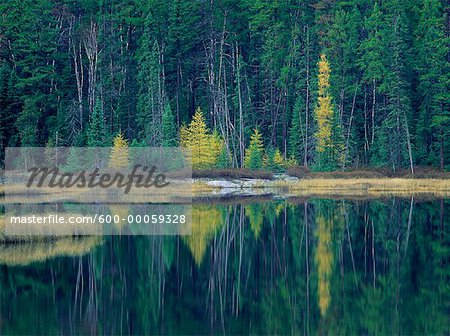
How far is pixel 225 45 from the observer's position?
244 ft

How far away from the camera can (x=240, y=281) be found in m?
24.5

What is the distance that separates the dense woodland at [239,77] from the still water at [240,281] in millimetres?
26526

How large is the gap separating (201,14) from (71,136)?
18.7 m

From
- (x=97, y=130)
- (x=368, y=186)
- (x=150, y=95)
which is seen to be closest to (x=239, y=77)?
(x=150, y=95)

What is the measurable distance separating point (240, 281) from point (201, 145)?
3715 centimetres

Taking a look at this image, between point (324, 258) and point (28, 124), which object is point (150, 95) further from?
point (324, 258)

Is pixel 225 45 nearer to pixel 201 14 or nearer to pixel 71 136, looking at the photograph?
pixel 201 14

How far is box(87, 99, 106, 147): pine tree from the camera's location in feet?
191

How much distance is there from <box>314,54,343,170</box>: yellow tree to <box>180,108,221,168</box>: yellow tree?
7.60 meters

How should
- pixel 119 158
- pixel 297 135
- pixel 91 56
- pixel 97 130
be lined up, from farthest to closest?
pixel 91 56 → pixel 297 135 → pixel 97 130 → pixel 119 158

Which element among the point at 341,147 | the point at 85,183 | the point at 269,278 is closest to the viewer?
the point at 269,278

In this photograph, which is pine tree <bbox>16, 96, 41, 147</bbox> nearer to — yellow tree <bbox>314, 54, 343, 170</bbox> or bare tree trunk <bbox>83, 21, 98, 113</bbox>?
bare tree trunk <bbox>83, 21, 98, 113</bbox>

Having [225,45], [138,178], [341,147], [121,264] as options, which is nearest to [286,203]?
[138,178]

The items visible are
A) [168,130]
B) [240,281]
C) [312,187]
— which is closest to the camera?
[240,281]
